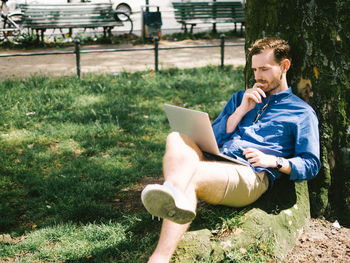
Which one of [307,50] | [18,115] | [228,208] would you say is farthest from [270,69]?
[18,115]

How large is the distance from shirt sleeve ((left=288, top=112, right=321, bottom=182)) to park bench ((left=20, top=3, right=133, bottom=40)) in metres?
10.9

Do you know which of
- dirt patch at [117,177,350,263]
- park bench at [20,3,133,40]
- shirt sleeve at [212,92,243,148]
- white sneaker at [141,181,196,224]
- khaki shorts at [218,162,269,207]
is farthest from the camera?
park bench at [20,3,133,40]

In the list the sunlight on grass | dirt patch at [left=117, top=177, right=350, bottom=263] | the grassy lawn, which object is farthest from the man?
the sunlight on grass

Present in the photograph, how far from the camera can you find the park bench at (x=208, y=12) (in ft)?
48.5

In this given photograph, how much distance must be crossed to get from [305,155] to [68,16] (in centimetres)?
1200

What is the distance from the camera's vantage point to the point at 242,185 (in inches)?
112

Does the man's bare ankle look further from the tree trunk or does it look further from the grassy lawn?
the tree trunk

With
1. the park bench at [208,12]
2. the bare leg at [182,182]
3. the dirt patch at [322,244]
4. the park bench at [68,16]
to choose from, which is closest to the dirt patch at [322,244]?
the dirt patch at [322,244]

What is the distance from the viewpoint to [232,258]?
2.79 metres

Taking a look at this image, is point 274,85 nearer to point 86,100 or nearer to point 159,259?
point 159,259

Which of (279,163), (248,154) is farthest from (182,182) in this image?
(279,163)

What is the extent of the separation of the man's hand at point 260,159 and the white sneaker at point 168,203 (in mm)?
678

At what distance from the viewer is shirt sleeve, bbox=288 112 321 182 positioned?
9.58ft

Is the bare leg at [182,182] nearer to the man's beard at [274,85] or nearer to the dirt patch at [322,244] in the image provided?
the dirt patch at [322,244]
